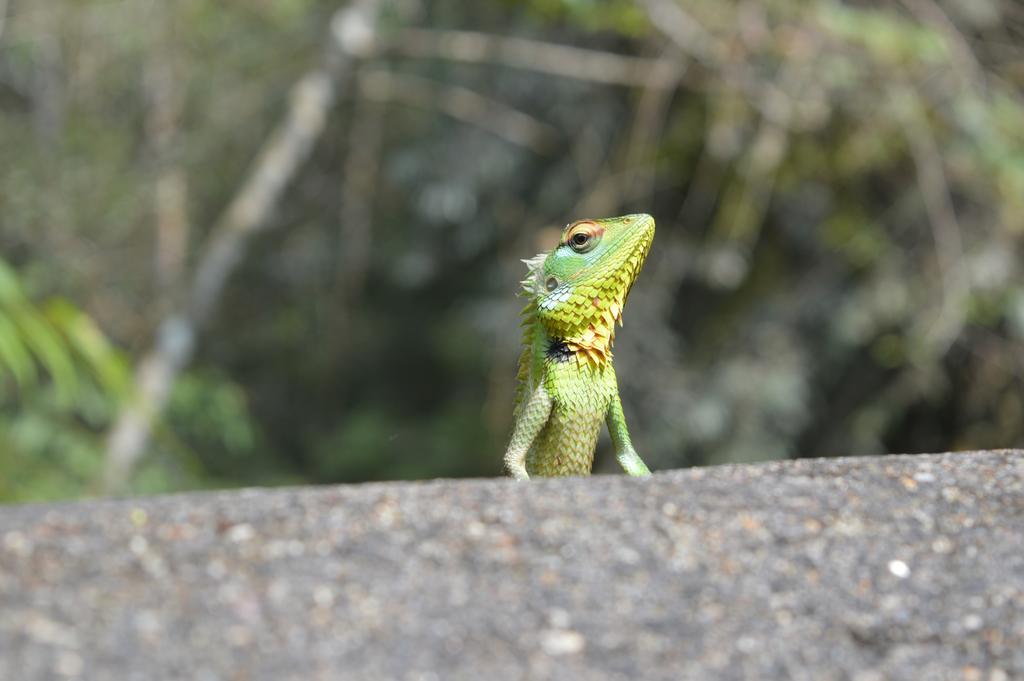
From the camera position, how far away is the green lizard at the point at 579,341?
13.1ft

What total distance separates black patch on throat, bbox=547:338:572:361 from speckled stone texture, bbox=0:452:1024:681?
1035 millimetres

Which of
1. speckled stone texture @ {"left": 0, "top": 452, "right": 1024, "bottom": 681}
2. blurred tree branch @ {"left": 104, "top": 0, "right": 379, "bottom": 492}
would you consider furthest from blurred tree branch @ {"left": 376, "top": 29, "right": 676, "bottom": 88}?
speckled stone texture @ {"left": 0, "top": 452, "right": 1024, "bottom": 681}

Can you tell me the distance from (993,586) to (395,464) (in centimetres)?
1224

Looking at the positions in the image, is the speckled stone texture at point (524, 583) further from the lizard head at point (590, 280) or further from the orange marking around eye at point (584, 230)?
the orange marking around eye at point (584, 230)

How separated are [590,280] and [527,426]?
498mm

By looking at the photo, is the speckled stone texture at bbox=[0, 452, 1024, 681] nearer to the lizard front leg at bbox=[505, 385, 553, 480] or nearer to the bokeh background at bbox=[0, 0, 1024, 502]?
the lizard front leg at bbox=[505, 385, 553, 480]

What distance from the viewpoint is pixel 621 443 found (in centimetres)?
407

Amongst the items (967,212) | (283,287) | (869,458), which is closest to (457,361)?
(283,287)

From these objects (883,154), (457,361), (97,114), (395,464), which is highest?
(883,154)

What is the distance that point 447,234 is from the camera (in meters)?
13.8

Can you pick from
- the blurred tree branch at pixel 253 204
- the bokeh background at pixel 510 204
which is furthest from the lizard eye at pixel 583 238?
the blurred tree branch at pixel 253 204

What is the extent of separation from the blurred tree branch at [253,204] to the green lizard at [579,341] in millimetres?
6423

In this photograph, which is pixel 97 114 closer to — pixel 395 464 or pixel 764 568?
pixel 395 464

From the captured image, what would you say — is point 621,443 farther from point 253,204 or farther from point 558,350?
point 253,204
